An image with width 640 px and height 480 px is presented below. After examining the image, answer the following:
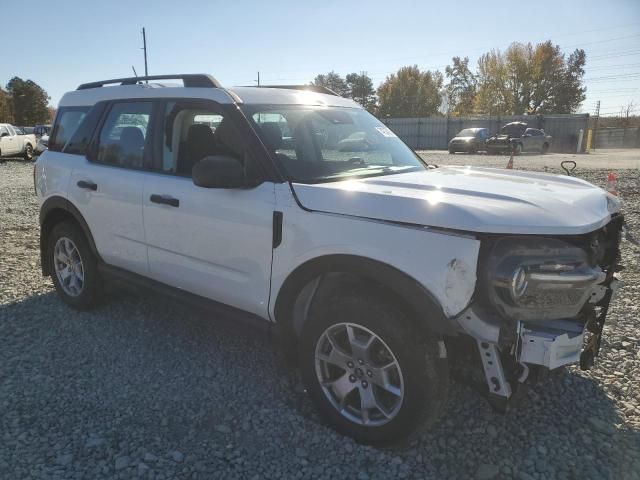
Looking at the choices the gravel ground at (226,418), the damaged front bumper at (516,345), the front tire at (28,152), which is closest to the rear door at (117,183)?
the gravel ground at (226,418)

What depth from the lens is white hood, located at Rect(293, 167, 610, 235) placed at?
2318mm

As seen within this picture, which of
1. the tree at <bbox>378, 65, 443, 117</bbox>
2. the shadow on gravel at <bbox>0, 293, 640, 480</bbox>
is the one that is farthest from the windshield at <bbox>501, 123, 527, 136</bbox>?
the tree at <bbox>378, 65, 443, 117</bbox>

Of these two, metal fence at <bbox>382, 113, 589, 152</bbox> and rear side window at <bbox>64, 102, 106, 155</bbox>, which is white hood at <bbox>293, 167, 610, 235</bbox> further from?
metal fence at <bbox>382, 113, 589, 152</bbox>

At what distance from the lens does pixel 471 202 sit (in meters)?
2.47

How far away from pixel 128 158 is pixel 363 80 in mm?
91989

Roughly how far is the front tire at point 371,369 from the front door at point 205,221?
0.48 metres

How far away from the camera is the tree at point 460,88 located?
257 ft

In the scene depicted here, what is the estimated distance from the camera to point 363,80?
299 ft

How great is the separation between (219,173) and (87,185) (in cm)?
185

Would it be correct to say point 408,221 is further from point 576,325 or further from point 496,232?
point 576,325

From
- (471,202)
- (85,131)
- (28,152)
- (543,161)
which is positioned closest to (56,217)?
(85,131)

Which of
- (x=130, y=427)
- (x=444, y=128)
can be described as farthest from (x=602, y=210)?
(x=444, y=128)

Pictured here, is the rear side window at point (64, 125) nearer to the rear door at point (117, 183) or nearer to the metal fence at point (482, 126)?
the rear door at point (117, 183)

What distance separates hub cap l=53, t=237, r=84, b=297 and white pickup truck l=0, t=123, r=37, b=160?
66.1 feet
